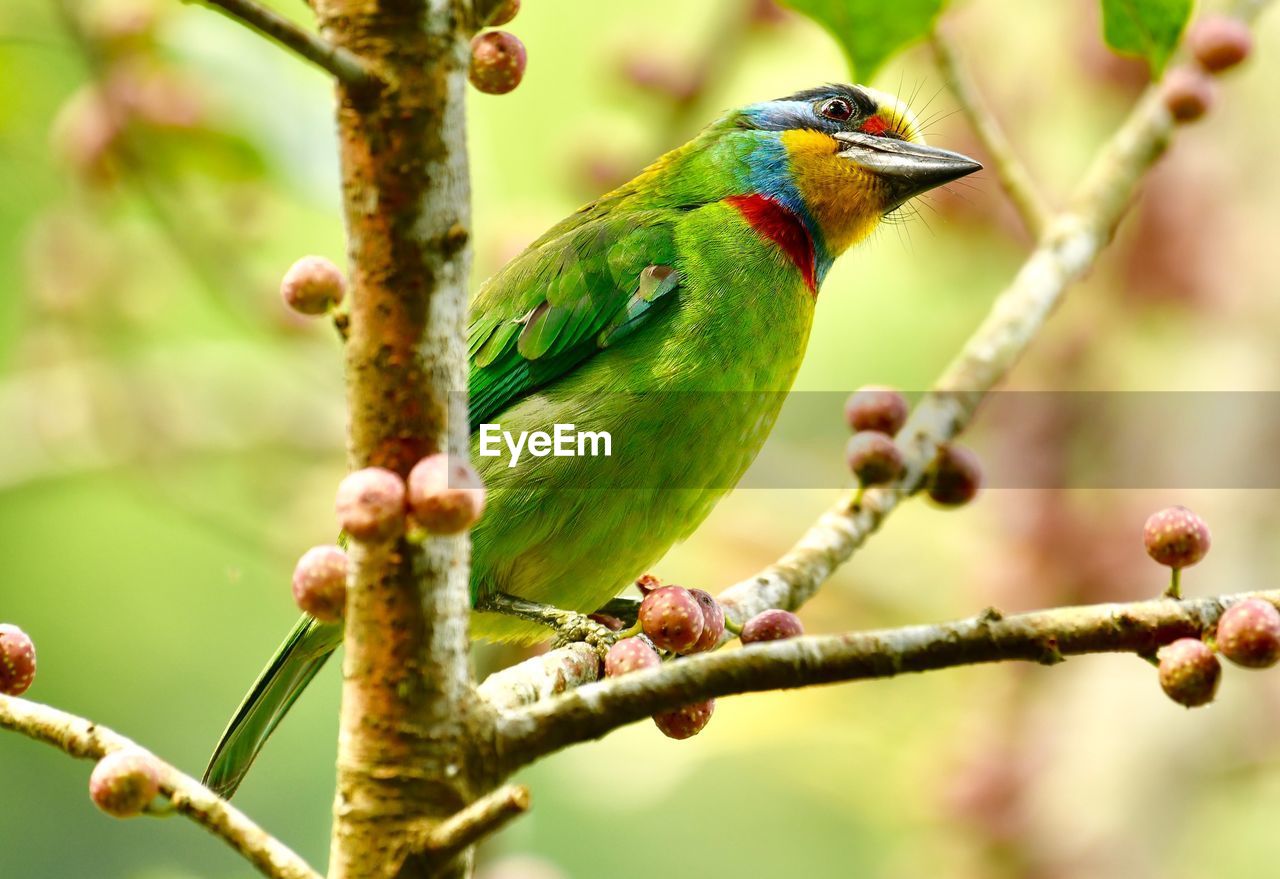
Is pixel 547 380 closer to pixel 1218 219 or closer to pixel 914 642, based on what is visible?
pixel 914 642

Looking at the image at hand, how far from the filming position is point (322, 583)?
1356mm

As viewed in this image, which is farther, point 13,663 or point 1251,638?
point 13,663

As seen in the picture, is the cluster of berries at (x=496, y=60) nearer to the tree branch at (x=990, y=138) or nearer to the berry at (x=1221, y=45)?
the tree branch at (x=990, y=138)

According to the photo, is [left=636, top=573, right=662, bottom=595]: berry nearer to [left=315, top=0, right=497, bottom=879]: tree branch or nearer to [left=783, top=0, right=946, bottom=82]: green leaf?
[left=783, top=0, right=946, bottom=82]: green leaf

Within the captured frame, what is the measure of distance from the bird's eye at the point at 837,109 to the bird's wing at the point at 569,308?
54 cm

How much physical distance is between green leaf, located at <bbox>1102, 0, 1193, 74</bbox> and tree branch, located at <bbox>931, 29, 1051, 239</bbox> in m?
0.40

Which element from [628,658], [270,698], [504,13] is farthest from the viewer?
[270,698]

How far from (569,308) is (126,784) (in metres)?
1.63

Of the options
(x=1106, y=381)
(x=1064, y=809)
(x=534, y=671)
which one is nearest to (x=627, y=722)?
(x=534, y=671)

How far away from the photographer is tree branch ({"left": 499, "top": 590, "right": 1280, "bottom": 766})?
1230mm

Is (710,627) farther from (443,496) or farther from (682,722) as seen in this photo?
(443,496)

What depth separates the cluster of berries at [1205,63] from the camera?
272 centimetres

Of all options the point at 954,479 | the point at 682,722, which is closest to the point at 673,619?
the point at 682,722

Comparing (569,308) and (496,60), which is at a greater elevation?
(569,308)
